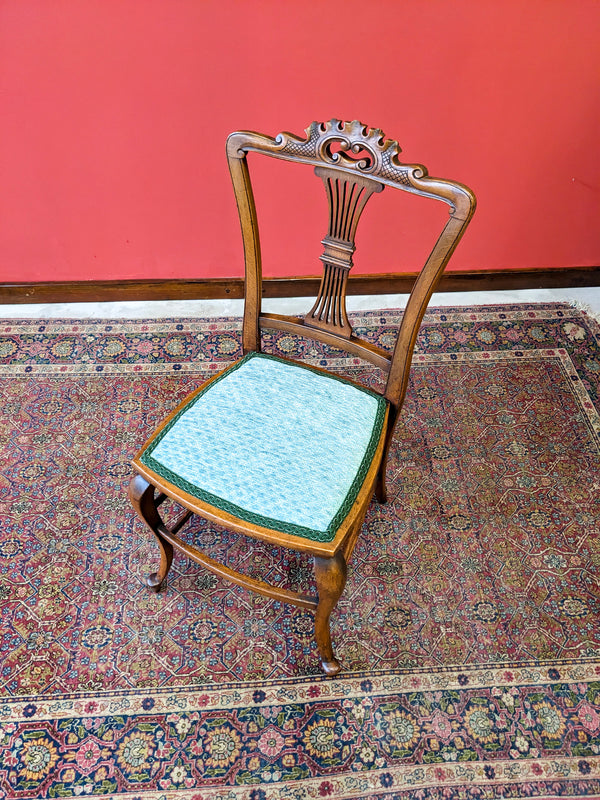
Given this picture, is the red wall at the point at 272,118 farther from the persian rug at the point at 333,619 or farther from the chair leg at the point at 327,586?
the chair leg at the point at 327,586

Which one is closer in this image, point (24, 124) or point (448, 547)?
point (448, 547)

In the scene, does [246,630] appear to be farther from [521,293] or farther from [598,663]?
[521,293]

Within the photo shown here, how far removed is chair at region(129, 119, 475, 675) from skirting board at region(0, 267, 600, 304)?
3.28ft

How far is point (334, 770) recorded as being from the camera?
142cm

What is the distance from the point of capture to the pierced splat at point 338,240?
131cm

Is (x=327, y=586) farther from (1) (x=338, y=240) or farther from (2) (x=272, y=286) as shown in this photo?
(2) (x=272, y=286)

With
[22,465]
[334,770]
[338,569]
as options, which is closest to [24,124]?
[22,465]

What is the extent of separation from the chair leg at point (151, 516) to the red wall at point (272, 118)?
1322mm

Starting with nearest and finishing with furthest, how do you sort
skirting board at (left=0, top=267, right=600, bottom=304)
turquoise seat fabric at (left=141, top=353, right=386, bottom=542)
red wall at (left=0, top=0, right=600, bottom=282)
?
turquoise seat fabric at (left=141, top=353, right=386, bottom=542) < red wall at (left=0, top=0, right=600, bottom=282) < skirting board at (left=0, top=267, right=600, bottom=304)

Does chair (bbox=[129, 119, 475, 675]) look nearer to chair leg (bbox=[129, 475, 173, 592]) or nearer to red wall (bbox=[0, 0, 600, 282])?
chair leg (bbox=[129, 475, 173, 592])

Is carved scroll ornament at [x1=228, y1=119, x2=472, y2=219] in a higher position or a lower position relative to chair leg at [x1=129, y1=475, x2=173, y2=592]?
higher

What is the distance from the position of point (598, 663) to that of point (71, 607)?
1462 mm

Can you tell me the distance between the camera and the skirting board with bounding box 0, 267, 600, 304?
8.34 feet

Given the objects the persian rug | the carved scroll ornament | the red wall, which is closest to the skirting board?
the red wall
